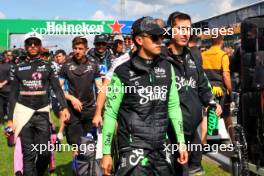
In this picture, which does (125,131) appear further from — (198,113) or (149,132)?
(198,113)

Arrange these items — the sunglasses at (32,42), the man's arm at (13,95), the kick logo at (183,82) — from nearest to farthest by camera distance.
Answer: the kick logo at (183,82), the sunglasses at (32,42), the man's arm at (13,95)

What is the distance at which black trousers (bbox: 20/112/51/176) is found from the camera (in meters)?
6.21

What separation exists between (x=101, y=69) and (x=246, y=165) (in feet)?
8.94

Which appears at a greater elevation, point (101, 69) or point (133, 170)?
point (101, 69)

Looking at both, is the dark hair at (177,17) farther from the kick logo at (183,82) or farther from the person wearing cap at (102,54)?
the person wearing cap at (102,54)

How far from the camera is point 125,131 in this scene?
4035 mm

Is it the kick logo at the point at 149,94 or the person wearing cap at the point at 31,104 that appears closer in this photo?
the kick logo at the point at 149,94

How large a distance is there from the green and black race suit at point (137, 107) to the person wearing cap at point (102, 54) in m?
3.13

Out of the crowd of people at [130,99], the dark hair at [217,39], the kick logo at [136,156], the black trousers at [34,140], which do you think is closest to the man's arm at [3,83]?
the crowd of people at [130,99]

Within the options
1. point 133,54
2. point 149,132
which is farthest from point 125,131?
point 133,54

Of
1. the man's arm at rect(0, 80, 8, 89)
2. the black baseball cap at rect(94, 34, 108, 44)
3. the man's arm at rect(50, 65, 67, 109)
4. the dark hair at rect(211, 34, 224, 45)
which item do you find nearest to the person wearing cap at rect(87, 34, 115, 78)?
the black baseball cap at rect(94, 34, 108, 44)

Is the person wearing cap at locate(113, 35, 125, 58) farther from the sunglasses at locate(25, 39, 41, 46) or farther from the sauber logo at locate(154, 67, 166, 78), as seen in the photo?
the sauber logo at locate(154, 67, 166, 78)

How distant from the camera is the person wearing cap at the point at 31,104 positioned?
6219 mm

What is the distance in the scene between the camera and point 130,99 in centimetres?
404
